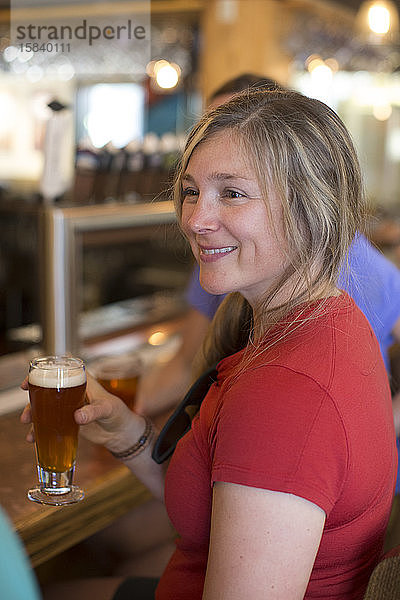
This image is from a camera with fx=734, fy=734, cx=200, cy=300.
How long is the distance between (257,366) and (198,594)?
400 millimetres

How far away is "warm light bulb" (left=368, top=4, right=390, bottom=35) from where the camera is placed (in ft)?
13.4

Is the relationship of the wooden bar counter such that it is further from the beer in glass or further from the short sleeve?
the short sleeve

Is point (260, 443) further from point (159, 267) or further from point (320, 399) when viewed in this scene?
point (159, 267)

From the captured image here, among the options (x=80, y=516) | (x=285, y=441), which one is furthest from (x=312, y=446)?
(x=80, y=516)

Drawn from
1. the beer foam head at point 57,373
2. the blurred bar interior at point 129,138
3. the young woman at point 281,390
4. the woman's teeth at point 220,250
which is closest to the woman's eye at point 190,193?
the young woman at point 281,390

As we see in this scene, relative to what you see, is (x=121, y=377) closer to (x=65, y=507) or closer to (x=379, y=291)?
(x=65, y=507)

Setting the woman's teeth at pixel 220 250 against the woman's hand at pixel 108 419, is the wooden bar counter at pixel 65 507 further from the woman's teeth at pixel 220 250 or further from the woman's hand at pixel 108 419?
the woman's teeth at pixel 220 250

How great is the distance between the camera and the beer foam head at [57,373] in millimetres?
1184

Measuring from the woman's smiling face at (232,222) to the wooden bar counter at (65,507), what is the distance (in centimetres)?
51

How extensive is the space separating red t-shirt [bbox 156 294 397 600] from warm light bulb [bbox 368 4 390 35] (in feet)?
11.1

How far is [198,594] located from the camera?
117cm

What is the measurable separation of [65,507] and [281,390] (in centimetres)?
52

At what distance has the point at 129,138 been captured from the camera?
4.85 meters

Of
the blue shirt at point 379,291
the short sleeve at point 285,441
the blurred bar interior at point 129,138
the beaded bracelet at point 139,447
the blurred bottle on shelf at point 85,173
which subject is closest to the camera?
the short sleeve at point 285,441
